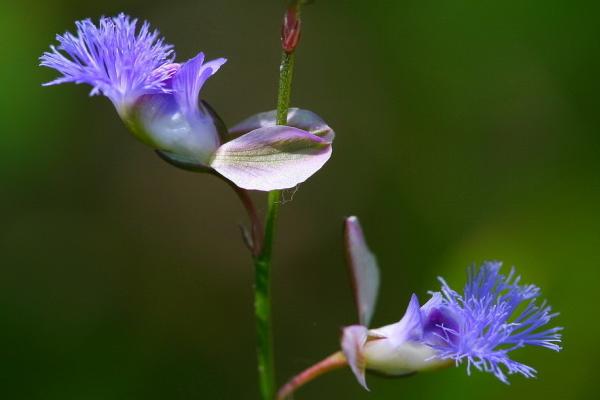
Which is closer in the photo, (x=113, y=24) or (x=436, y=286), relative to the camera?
(x=113, y=24)

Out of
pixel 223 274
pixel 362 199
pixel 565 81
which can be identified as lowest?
pixel 223 274

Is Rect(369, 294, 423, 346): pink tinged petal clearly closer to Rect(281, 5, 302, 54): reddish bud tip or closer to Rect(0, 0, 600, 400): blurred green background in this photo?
Rect(281, 5, 302, 54): reddish bud tip

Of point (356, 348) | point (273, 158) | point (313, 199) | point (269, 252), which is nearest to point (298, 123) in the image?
point (273, 158)

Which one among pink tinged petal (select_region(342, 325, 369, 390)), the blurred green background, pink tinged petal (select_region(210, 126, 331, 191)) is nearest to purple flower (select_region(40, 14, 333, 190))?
pink tinged petal (select_region(210, 126, 331, 191))

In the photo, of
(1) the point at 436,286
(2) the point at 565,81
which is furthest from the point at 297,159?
(2) the point at 565,81

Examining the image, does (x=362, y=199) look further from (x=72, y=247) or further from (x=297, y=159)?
(x=297, y=159)

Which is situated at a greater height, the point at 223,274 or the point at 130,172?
the point at 130,172

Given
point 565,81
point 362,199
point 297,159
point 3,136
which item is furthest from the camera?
point 362,199
